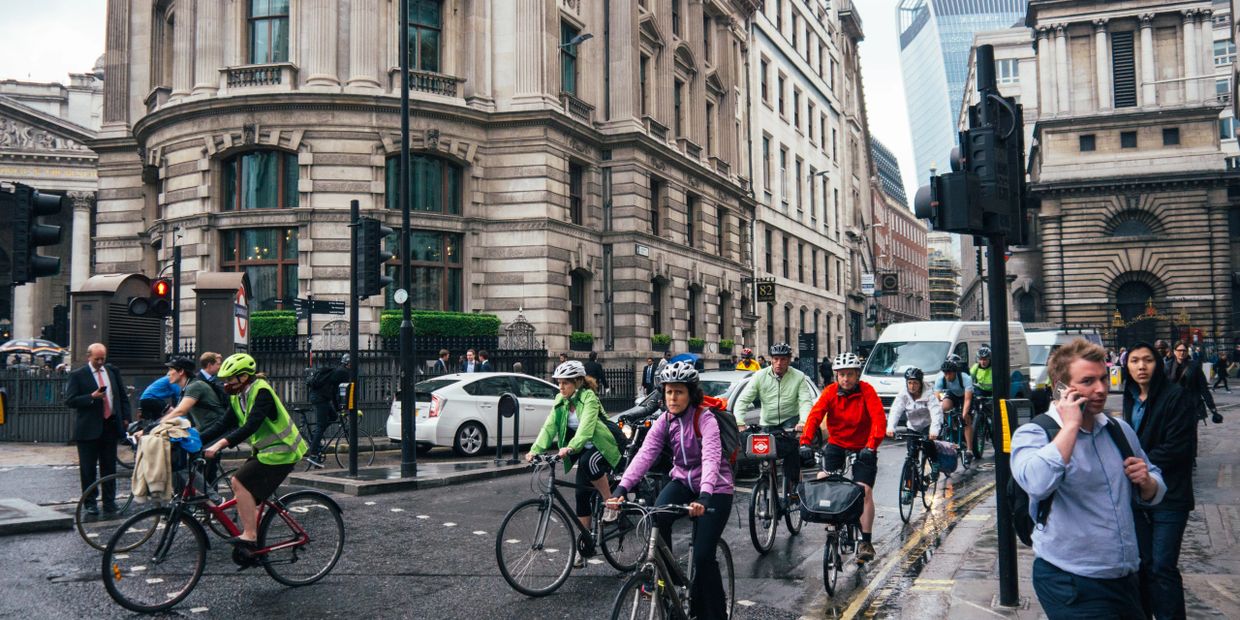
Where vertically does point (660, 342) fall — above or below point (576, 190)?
below

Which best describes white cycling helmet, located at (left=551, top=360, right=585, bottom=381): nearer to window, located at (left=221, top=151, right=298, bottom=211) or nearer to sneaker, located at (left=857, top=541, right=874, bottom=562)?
sneaker, located at (left=857, top=541, right=874, bottom=562)

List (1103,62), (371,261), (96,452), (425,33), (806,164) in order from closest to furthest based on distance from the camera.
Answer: (96,452) → (371,261) → (425,33) → (806,164) → (1103,62)

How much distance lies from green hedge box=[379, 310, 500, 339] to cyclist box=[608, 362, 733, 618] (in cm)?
1928

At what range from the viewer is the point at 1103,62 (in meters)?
64.2

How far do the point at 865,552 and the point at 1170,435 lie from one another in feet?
9.72

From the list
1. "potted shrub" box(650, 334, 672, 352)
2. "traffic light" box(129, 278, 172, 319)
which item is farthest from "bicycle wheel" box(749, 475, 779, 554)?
"potted shrub" box(650, 334, 672, 352)

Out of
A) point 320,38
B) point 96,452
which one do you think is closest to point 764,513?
point 96,452

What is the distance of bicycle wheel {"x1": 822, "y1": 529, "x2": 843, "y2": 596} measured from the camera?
7.20 m

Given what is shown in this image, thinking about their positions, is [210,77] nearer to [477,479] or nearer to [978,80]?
[477,479]

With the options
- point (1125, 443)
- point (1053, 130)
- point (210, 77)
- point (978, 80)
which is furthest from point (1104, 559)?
point (1053, 130)

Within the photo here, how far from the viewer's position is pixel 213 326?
18.8 metres

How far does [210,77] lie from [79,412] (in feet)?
57.6

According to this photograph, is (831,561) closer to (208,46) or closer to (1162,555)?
(1162,555)

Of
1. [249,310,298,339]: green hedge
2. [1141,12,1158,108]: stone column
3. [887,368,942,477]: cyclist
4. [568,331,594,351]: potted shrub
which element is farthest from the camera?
[1141,12,1158,108]: stone column
